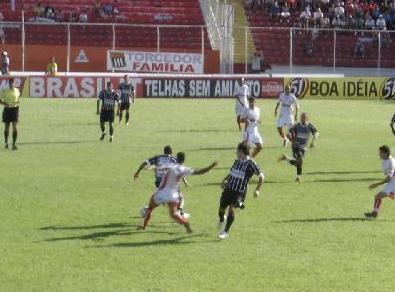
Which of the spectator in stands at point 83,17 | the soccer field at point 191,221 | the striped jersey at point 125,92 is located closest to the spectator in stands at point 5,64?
the spectator in stands at point 83,17

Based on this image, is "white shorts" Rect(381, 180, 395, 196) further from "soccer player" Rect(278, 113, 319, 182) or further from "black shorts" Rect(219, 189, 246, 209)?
"soccer player" Rect(278, 113, 319, 182)

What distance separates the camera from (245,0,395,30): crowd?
55.6m

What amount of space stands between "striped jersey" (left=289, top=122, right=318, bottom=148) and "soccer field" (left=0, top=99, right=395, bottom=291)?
3.03ft

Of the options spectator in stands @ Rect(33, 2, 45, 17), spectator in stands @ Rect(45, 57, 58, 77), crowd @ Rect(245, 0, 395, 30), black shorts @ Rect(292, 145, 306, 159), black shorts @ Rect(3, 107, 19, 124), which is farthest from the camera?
crowd @ Rect(245, 0, 395, 30)

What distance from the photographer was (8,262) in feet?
49.6

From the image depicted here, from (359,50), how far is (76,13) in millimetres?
15946

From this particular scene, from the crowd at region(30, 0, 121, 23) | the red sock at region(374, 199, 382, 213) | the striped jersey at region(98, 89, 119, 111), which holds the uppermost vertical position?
the crowd at region(30, 0, 121, 23)

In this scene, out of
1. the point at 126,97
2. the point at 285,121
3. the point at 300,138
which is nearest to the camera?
the point at 300,138

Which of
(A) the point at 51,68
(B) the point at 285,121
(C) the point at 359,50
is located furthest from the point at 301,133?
(C) the point at 359,50

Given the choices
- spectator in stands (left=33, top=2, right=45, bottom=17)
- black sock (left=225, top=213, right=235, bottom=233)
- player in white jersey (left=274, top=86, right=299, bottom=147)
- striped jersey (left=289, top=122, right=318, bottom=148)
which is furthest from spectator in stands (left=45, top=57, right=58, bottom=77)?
black sock (left=225, top=213, right=235, bottom=233)

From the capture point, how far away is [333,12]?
57.3 meters

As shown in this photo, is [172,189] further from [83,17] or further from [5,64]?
[83,17]

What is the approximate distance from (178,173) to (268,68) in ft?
122

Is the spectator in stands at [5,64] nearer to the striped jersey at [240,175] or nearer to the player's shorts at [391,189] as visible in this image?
the player's shorts at [391,189]
